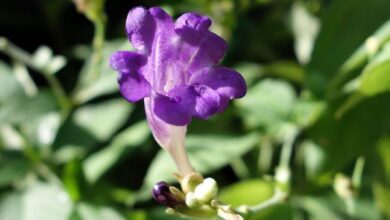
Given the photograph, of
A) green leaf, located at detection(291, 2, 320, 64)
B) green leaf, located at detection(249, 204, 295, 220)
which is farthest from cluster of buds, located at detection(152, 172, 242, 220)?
green leaf, located at detection(291, 2, 320, 64)

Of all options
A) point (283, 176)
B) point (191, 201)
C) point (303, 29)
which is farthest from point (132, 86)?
point (303, 29)

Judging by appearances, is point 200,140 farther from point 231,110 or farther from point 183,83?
point 183,83

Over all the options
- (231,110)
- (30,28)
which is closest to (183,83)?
(231,110)

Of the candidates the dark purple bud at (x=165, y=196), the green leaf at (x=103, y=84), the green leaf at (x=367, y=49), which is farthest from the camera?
the green leaf at (x=103, y=84)

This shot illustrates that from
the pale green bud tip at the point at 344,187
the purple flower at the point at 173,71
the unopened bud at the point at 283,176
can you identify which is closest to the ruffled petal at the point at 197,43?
the purple flower at the point at 173,71

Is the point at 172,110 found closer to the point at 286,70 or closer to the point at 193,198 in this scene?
the point at 193,198

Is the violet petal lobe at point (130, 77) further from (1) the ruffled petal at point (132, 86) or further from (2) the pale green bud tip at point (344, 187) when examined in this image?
(2) the pale green bud tip at point (344, 187)
